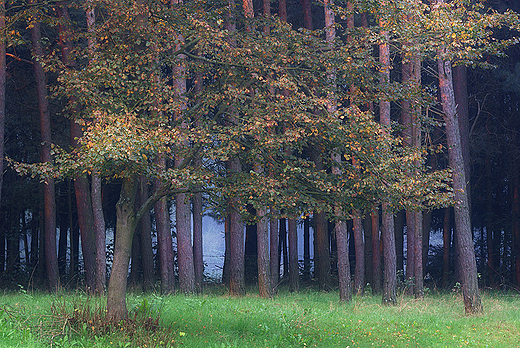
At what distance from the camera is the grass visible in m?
8.94

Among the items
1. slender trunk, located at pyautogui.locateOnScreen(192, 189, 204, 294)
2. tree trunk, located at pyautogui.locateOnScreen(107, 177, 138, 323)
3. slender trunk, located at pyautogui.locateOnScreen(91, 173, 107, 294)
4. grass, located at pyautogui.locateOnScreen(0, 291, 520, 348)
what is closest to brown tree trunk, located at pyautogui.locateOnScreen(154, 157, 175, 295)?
slender trunk, located at pyautogui.locateOnScreen(192, 189, 204, 294)

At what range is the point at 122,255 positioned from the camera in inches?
393

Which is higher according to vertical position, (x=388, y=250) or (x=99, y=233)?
(x=99, y=233)

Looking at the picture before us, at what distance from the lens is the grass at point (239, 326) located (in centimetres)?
894

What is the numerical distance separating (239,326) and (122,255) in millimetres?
2795

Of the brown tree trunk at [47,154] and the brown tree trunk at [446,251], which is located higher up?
the brown tree trunk at [47,154]

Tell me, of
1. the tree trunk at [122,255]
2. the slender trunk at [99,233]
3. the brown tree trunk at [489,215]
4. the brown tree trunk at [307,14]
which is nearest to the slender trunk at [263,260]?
the slender trunk at [99,233]

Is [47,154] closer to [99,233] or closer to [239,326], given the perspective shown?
[99,233]

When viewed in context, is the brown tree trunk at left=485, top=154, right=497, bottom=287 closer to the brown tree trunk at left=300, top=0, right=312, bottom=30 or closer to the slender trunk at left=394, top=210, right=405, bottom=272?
the slender trunk at left=394, top=210, right=405, bottom=272

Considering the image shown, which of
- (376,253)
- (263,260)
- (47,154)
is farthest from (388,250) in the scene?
(47,154)

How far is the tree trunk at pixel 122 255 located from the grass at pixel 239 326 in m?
0.25

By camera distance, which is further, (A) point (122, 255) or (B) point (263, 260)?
(B) point (263, 260)

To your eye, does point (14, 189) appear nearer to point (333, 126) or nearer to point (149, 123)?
point (149, 123)

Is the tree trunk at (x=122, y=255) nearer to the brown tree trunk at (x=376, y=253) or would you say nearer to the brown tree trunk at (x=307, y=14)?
the brown tree trunk at (x=376, y=253)
